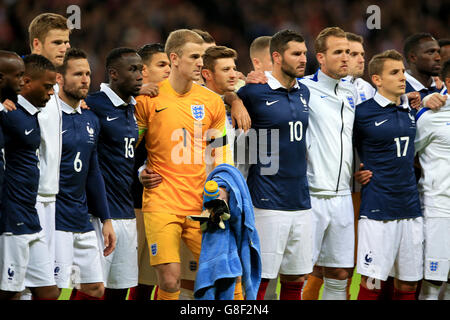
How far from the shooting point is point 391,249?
21.2 ft

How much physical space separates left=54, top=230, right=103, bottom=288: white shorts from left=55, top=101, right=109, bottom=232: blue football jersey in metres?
0.06

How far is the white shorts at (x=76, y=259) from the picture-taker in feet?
18.0

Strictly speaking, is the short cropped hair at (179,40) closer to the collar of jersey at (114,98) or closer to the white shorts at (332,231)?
the collar of jersey at (114,98)

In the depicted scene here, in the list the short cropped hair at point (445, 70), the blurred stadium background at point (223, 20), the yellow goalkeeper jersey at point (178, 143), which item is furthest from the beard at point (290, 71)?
the blurred stadium background at point (223, 20)

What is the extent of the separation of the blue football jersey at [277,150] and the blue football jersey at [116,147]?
35.2 inches

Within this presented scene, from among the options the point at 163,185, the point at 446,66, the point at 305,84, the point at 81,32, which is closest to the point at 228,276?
the point at 163,185

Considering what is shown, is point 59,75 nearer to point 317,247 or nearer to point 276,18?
point 317,247

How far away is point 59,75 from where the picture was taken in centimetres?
568

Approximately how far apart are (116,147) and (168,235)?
2.36 feet

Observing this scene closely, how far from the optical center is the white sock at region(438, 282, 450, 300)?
6.95 meters

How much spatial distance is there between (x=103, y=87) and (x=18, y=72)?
1115 millimetres

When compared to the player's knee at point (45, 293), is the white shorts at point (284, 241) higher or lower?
higher

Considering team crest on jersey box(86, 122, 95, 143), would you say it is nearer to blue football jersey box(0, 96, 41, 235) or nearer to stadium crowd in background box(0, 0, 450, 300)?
stadium crowd in background box(0, 0, 450, 300)


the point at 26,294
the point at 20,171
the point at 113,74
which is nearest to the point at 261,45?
the point at 113,74
